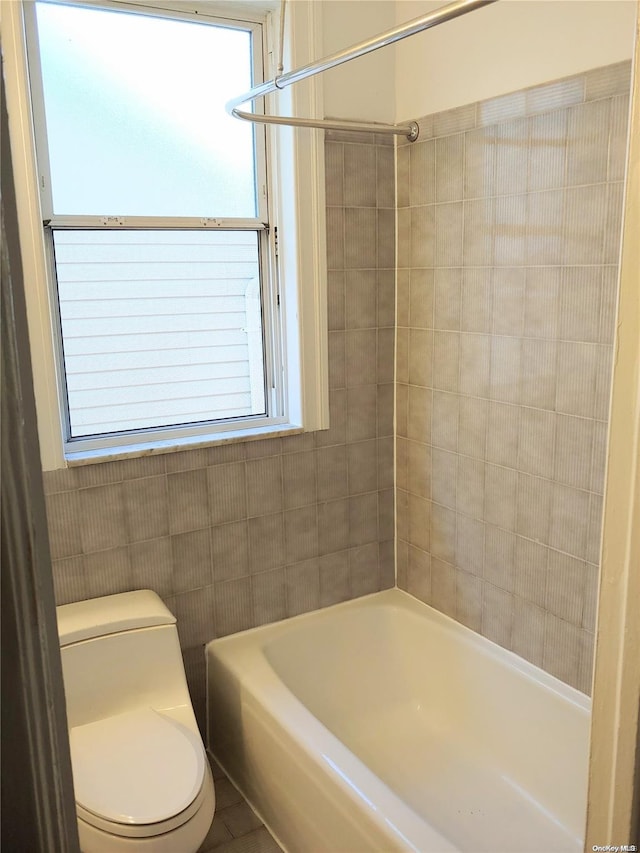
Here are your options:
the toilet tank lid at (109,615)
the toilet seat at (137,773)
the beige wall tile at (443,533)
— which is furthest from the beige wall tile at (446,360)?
the toilet seat at (137,773)

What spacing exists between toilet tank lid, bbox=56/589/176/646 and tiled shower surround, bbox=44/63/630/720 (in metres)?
0.06

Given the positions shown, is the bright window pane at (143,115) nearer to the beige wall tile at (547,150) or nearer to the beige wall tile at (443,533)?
the beige wall tile at (547,150)

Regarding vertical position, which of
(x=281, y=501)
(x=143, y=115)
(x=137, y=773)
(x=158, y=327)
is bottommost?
(x=137, y=773)

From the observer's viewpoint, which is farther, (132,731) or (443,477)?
(443,477)

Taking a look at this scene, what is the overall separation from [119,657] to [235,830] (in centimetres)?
62

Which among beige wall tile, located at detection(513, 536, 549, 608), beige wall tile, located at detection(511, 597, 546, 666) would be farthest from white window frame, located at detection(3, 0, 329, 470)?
beige wall tile, located at detection(511, 597, 546, 666)

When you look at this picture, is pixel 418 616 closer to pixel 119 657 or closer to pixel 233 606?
pixel 233 606

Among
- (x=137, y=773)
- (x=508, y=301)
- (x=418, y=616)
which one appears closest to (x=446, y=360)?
(x=508, y=301)

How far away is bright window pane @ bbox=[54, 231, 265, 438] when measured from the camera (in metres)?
2.17

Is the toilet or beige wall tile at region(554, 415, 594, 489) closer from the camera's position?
the toilet

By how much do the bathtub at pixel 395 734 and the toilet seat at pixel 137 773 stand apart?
0.86ft

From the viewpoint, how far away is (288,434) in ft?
7.89

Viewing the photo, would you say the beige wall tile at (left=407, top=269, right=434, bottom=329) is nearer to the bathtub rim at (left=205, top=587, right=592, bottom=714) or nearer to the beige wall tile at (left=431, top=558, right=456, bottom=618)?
the beige wall tile at (left=431, top=558, right=456, bottom=618)

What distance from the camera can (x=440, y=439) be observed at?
247cm
